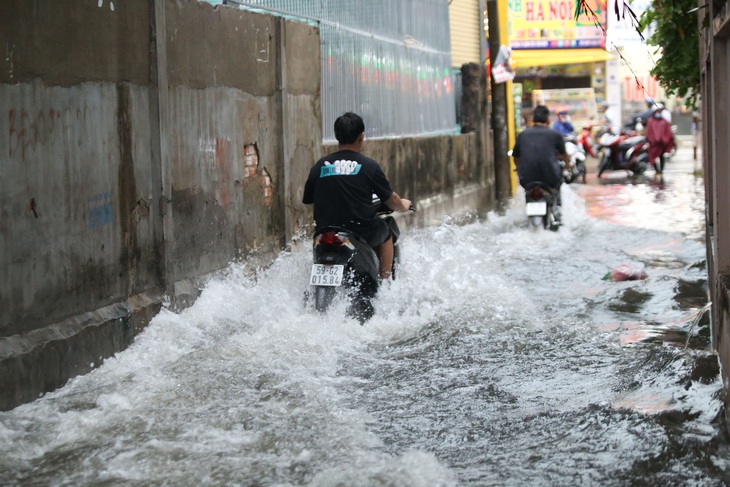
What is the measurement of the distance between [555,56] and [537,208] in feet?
72.8

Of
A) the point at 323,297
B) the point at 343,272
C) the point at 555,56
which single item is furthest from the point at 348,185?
the point at 555,56

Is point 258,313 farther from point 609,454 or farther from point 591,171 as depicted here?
point 591,171

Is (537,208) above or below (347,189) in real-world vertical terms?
below

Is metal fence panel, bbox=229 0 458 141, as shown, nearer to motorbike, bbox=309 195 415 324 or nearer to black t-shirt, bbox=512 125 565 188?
black t-shirt, bbox=512 125 565 188

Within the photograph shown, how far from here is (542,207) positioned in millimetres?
14039

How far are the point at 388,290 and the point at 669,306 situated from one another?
2670mm

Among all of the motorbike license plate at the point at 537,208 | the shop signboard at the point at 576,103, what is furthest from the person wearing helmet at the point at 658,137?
the motorbike license plate at the point at 537,208

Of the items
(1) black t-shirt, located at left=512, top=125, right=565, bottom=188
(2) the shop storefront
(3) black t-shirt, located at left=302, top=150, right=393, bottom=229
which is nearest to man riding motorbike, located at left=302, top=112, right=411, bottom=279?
(3) black t-shirt, located at left=302, top=150, right=393, bottom=229

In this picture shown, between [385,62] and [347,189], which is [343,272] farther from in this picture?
[385,62]

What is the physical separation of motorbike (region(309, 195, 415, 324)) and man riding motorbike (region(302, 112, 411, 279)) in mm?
159

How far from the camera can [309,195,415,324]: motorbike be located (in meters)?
7.50

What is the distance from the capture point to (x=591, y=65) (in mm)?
36125

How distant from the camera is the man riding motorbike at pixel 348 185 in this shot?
775cm

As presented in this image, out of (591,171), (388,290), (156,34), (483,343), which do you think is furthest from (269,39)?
(591,171)
